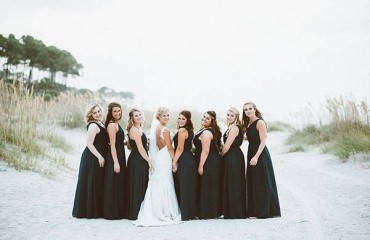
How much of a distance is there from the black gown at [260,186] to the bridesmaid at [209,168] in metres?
0.48

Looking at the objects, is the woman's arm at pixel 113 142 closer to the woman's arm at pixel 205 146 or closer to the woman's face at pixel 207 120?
the woman's arm at pixel 205 146

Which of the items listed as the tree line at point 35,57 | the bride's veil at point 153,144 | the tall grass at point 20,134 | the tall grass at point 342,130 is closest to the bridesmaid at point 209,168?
the bride's veil at point 153,144

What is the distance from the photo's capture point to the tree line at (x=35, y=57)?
1183 inches

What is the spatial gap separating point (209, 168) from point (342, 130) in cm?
841

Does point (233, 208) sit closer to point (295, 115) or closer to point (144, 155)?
point (144, 155)

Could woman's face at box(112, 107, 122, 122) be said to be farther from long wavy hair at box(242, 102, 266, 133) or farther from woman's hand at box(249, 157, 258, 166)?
woman's hand at box(249, 157, 258, 166)

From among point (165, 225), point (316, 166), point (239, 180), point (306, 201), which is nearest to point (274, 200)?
point (239, 180)

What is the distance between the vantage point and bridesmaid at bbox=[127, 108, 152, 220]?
19.8 feet

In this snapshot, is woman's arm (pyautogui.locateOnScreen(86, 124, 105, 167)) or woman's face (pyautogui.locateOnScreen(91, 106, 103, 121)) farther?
woman's face (pyautogui.locateOnScreen(91, 106, 103, 121))

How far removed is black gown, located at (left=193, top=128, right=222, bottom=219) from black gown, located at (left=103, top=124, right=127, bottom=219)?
3.68ft

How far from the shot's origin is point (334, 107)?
13148mm

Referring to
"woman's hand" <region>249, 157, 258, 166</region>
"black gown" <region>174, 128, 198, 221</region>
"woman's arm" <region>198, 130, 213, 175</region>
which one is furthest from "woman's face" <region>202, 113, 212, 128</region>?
"woman's hand" <region>249, 157, 258, 166</region>

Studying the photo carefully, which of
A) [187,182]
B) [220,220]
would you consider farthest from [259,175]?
[187,182]

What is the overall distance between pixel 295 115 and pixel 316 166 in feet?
19.4
